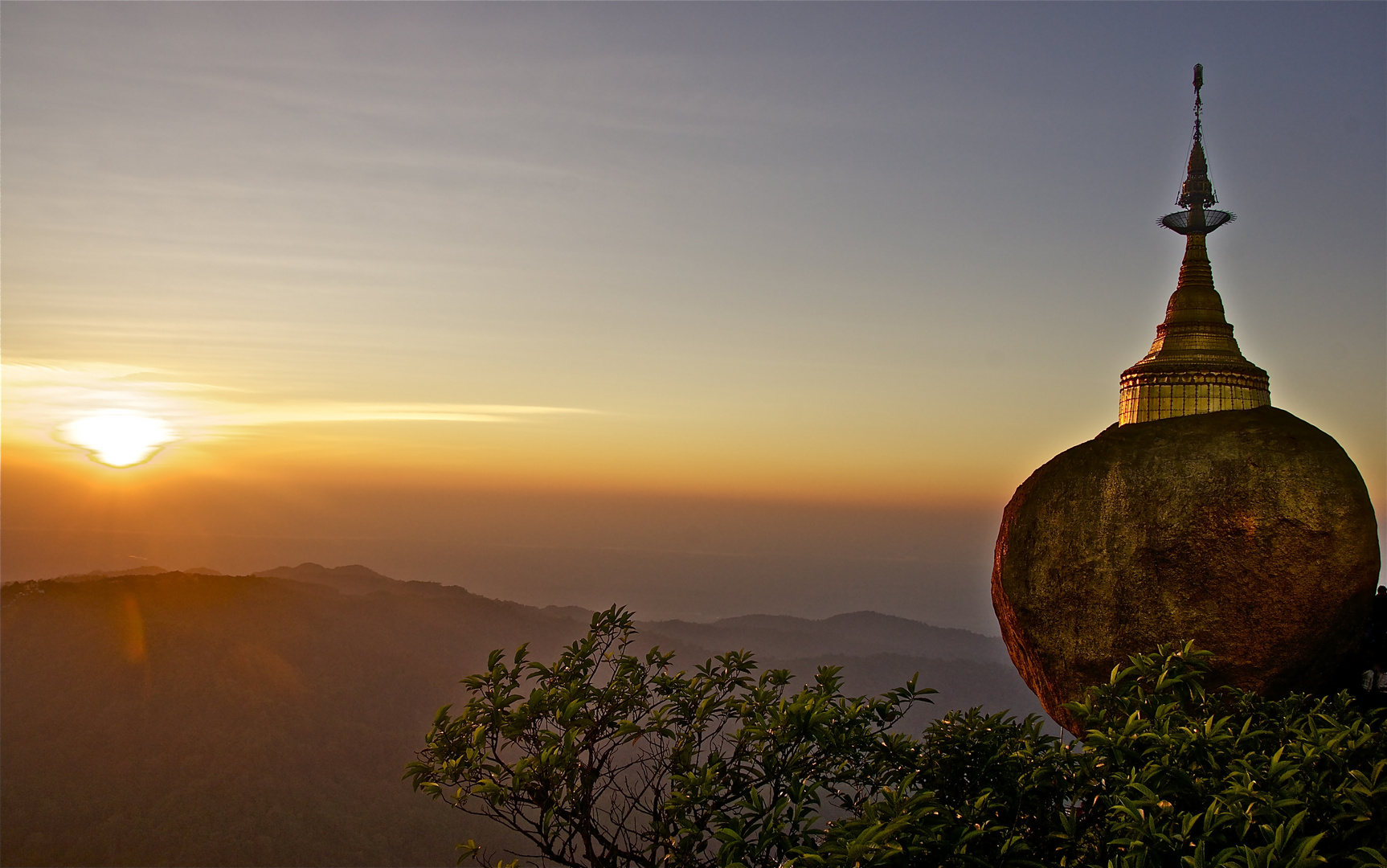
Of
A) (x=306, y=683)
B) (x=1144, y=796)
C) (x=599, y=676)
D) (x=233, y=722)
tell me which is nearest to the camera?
(x=1144, y=796)

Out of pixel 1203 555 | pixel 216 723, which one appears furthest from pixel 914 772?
pixel 216 723

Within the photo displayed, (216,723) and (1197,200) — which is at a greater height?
(1197,200)

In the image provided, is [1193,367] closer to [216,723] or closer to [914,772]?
[914,772]

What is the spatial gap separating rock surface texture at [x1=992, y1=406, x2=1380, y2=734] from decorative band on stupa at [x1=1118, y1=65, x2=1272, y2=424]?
10.4 feet

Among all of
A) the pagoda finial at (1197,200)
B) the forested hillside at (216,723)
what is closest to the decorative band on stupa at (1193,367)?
the pagoda finial at (1197,200)

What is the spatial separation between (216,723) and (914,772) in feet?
439

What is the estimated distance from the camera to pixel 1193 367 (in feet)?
52.5

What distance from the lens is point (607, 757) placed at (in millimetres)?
9555

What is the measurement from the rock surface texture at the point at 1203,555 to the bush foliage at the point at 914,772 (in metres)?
0.93

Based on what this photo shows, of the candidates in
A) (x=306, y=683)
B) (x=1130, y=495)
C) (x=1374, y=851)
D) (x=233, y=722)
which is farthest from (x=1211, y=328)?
(x=306, y=683)

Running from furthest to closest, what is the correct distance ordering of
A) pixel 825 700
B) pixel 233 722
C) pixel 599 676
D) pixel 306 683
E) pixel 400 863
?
pixel 306 683 < pixel 233 722 < pixel 400 863 < pixel 599 676 < pixel 825 700

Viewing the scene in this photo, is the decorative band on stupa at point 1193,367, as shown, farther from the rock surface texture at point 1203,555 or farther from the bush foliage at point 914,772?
the bush foliage at point 914,772

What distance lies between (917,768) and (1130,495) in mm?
5815

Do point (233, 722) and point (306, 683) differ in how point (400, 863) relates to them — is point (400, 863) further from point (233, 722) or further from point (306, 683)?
point (306, 683)
